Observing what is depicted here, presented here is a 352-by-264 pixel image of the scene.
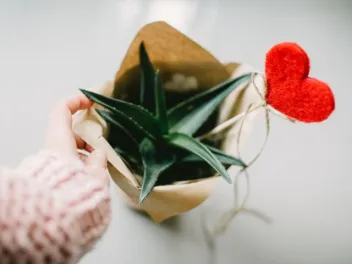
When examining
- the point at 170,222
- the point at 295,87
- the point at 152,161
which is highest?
the point at 295,87

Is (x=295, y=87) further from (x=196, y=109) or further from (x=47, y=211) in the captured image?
(x=47, y=211)

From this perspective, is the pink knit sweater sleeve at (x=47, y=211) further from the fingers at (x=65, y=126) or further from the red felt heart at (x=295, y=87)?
the red felt heart at (x=295, y=87)

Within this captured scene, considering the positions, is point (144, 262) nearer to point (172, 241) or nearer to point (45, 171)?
point (172, 241)

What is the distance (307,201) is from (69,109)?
1.25 feet

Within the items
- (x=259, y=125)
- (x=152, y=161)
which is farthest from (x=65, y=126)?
(x=259, y=125)

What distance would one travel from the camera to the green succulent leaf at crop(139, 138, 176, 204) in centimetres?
55

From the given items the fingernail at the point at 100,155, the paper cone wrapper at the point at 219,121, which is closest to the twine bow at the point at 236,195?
the paper cone wrapper at the point at 219,121

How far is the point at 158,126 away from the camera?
1.95 ft

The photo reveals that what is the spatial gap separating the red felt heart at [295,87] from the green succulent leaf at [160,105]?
0.12 m

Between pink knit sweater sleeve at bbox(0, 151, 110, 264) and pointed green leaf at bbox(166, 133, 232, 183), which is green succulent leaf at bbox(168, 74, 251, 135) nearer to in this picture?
pointed green leaf at bbox(166, 133, 232, 183)

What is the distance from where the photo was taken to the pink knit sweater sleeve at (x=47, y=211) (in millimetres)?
342

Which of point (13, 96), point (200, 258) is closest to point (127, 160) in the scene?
point (200, 258)

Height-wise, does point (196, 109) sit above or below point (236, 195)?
above

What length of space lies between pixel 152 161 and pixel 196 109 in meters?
0.08
